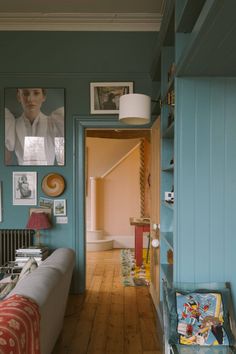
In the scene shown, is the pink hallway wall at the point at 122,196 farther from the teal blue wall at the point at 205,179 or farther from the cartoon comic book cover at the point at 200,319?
the cartoon comic book cover at the point at 200,319

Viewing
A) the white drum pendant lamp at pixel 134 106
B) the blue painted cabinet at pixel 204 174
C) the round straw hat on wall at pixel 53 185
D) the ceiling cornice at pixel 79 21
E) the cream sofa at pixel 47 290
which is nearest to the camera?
the cream sofa at pixel 47 290

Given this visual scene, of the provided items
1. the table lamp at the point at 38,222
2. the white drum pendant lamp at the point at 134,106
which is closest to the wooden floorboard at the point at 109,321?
the table lamp at the point at 38,222

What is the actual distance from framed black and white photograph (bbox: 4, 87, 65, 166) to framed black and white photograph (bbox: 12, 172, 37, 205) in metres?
0.15

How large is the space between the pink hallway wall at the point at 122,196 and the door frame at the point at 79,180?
284 centimetres

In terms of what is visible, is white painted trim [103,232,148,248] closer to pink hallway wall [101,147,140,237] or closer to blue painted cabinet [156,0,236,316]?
pink hallway wall [101,147,140,237]

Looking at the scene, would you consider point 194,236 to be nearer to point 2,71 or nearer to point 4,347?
point 4,347

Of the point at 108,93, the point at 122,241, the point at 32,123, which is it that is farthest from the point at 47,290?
the point at 122,241

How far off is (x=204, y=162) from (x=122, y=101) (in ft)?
3.06

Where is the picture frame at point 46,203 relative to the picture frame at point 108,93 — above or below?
below

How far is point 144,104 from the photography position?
8.14 feet

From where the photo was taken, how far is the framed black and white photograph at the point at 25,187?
372 centimetres

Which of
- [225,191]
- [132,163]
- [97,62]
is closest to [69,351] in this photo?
[225,191]

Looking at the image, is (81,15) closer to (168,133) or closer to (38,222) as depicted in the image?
(168,133)

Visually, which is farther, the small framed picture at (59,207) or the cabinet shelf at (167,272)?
the small framed picture at (59,207)
